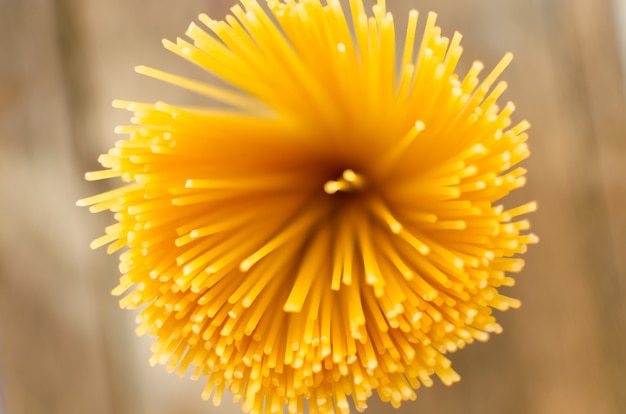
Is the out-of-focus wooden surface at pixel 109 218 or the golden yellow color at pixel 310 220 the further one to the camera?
the out-of-focus wooden surface at pixel 109 218

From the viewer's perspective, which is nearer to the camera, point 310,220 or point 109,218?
point 310,220

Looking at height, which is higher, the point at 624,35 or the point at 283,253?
the point at 624,35

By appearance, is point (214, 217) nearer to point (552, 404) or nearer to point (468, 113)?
point (468, 113)

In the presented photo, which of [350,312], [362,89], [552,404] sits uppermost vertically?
[362,89]

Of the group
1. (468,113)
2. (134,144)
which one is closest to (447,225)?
(468,113)
